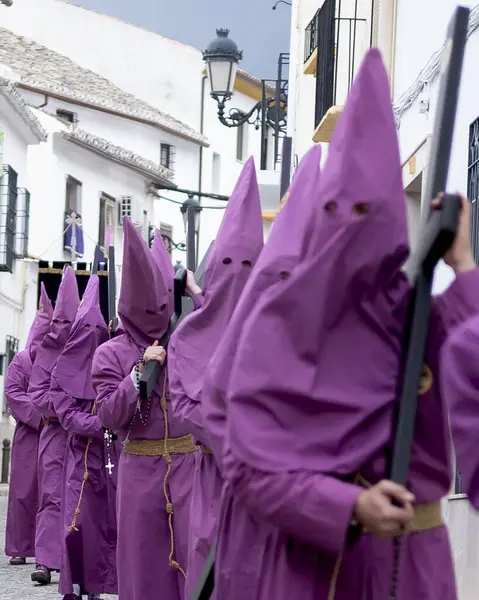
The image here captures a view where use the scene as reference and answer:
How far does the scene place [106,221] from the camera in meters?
41.5

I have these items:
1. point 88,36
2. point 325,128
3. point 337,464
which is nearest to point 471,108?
point 325,128

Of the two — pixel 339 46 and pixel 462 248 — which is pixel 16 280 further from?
pixel 462 248

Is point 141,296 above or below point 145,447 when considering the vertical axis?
above

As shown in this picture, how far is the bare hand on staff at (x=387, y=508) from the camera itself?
377cm

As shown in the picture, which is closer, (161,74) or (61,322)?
Result: (61,322)

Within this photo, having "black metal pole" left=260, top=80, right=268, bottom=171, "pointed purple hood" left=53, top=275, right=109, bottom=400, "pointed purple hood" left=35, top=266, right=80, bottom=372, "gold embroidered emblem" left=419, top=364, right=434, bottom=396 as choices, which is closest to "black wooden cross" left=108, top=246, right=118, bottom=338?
"pointed purple hood" left=53, top=275, right=109, bottom=400

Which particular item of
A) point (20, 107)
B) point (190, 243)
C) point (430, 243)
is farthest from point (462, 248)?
point (20, 107)

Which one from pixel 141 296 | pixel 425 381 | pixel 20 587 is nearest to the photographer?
pixel 425 381

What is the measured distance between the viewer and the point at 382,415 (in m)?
4.03

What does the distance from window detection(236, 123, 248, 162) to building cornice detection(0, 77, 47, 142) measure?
1774 cm

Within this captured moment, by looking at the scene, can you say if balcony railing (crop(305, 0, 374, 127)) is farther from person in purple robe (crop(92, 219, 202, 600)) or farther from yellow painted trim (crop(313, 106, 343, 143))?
person in purple robe (crop(92, 219, 202, 600))

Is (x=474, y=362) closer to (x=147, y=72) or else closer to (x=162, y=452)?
Answer: (x=162, y=452)

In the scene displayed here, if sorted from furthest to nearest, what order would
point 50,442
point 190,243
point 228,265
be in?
point 50,442, point 190,243, point 228,265

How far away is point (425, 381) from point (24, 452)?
11.2 metres
